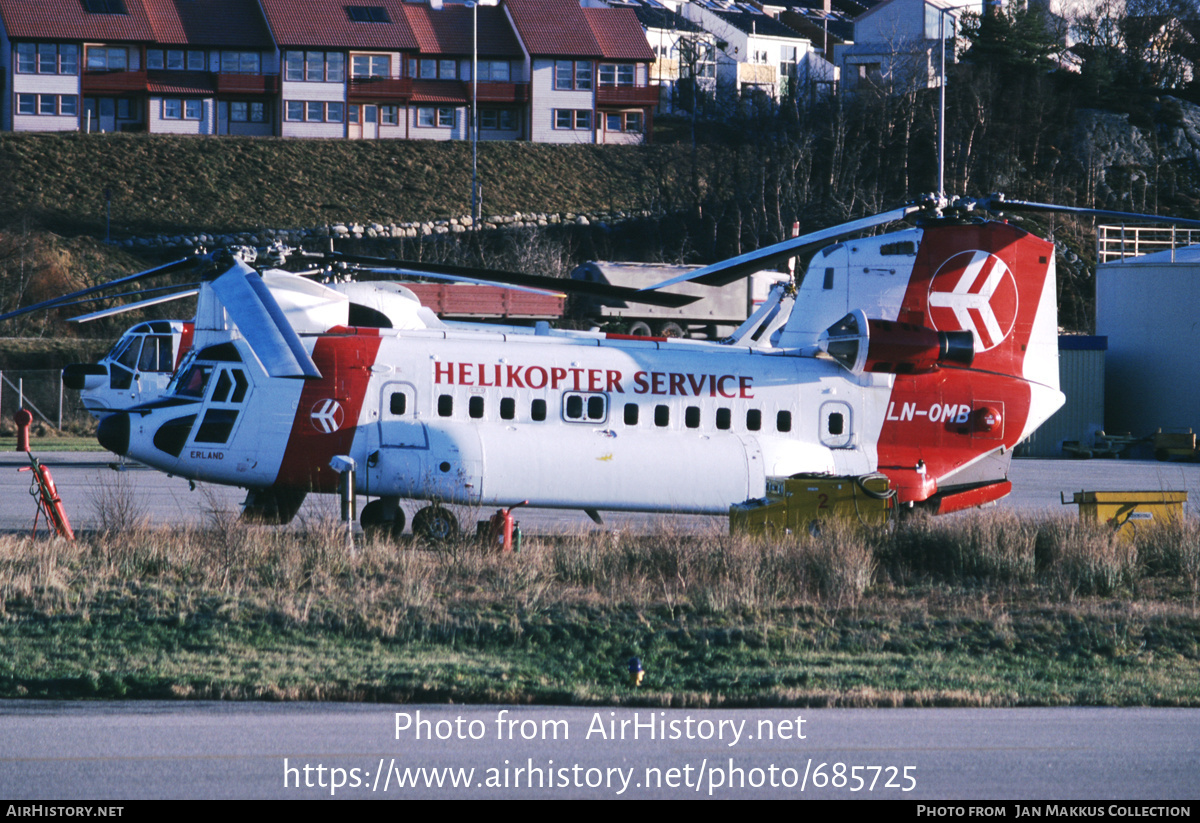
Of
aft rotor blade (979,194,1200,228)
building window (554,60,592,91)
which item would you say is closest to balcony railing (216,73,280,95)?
building window (554,60,592,91)

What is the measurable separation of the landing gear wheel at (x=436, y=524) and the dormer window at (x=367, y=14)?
234ft

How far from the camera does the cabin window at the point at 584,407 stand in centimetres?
1852

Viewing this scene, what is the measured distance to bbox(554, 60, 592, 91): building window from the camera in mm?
84812

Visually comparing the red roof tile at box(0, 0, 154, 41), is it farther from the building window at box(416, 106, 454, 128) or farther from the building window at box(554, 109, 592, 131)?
the building window at box(554, 109, 592, 131)

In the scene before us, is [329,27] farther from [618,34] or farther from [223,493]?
[223,493]

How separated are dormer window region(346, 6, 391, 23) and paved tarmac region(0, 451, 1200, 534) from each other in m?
55.0

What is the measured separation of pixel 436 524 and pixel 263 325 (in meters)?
3.57

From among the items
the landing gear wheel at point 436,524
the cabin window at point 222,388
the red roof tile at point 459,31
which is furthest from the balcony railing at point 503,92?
the landing gear wheel at point 436,524

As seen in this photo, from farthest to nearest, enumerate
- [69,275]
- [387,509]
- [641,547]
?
1. [69,275]
2. [387,509]
3. [641,547]

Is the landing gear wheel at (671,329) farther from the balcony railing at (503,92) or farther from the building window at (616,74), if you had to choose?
the building window at (616,74)

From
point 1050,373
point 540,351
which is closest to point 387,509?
point 540,351
